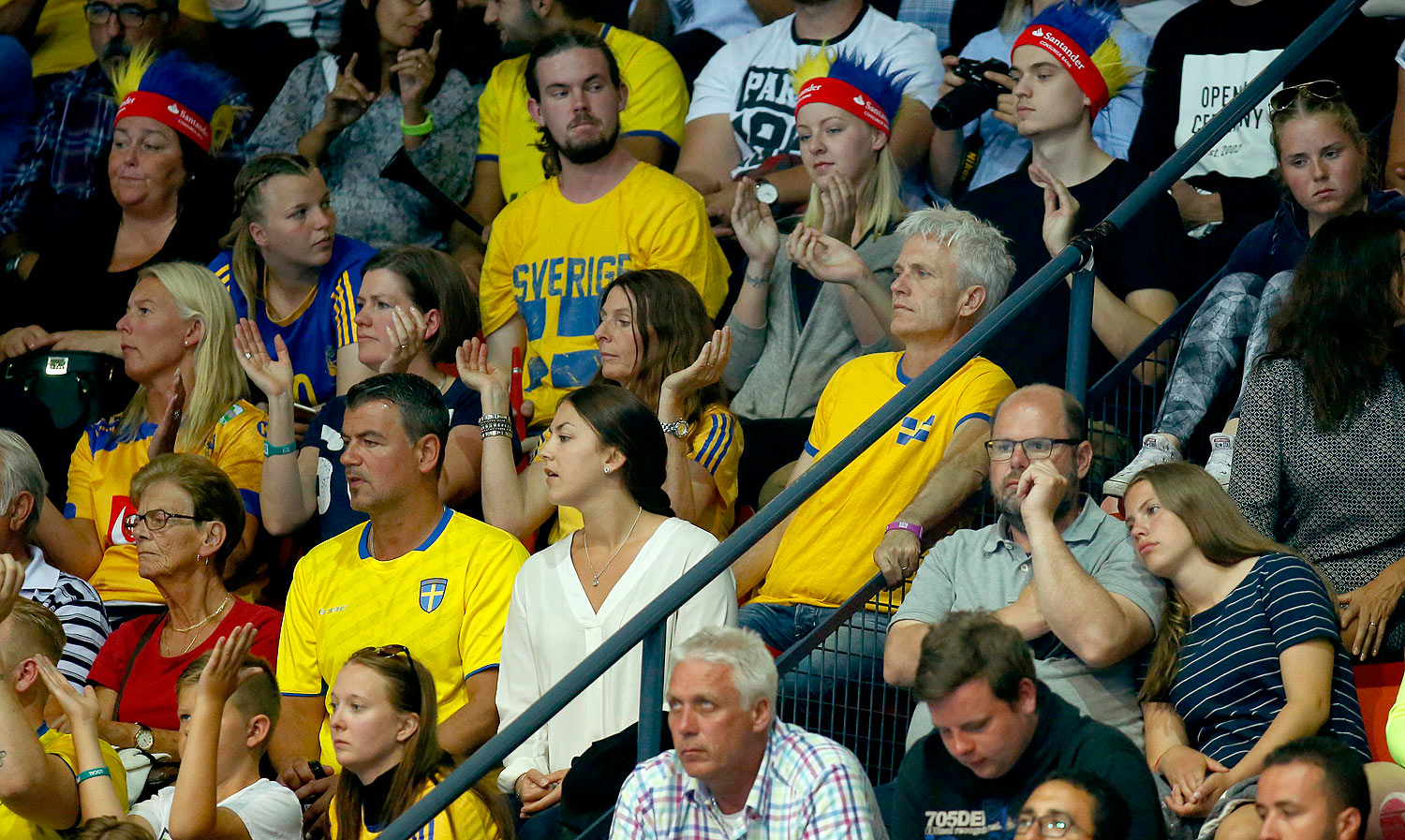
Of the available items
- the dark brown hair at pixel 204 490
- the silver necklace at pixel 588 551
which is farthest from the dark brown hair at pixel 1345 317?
the dark brown hair at pixel 204 490

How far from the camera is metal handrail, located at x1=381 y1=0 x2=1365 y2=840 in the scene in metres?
3.57

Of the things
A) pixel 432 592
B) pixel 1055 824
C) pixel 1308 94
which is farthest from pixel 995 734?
pixel 1308 94

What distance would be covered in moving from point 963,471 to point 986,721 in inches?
46.7

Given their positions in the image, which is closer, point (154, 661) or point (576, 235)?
point (154, 661)

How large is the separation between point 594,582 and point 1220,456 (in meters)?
1.64

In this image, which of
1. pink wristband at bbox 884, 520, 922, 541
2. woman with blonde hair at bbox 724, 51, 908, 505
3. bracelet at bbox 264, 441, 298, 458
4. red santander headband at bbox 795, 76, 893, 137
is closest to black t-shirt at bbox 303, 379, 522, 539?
bracelet at bbox 264, 441, 298, 458

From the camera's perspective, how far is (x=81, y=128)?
760 centimetres

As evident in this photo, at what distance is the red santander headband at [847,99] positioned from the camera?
579 centimetres

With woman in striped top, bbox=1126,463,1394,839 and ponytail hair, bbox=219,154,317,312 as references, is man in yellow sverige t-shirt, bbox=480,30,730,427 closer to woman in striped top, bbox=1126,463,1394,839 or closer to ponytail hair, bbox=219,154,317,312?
ponytail hair, bbox=219,154,317,312

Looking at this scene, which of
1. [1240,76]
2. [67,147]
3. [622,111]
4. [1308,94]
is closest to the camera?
[1308,94]

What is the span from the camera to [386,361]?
5.46 metres

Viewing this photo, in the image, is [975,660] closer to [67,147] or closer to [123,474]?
[123,474]

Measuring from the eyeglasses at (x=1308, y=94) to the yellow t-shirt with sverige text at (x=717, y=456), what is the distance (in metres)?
1.75

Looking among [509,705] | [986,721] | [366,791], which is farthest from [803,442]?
[986,721]
